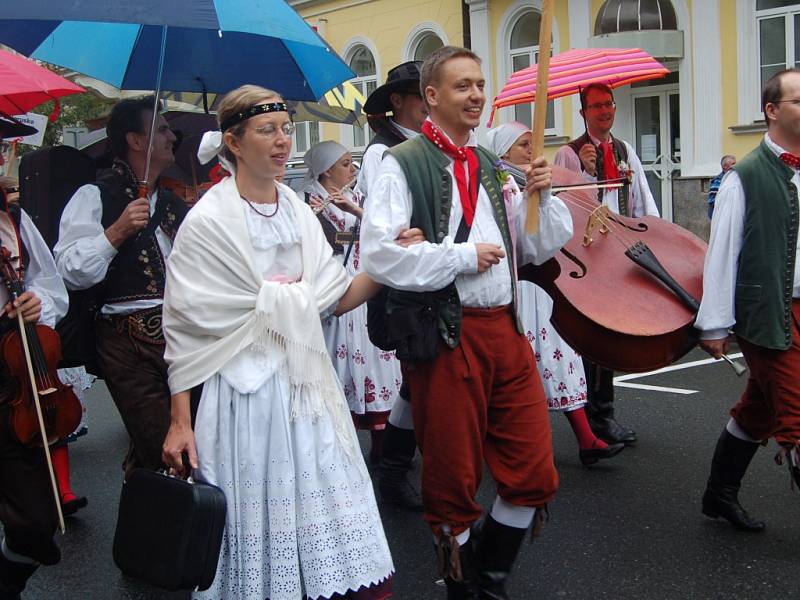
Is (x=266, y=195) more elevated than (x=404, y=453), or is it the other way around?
(x=266, y=195)

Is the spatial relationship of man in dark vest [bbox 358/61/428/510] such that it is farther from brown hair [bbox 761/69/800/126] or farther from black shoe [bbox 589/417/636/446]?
brown hair [bbox 761/69/800/126]

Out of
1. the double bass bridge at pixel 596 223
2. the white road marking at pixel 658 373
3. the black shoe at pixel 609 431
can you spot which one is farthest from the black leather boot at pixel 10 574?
the white road marking at pixel 658 373

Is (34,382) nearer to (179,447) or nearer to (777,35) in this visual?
(179,447)

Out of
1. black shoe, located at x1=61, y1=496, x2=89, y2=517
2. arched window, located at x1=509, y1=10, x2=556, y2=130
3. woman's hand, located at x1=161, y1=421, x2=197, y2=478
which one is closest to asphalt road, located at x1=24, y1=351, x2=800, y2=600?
black shoe, located at x1=61, y1=496, x2=89, y2=517

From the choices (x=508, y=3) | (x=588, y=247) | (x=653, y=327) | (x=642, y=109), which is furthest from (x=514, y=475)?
(x=508, y=3)

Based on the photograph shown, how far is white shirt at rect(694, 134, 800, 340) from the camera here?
3.80m

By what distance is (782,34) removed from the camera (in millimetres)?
14023

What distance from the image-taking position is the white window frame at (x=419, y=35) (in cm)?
1825

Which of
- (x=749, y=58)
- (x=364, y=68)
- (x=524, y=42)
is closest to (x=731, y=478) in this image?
(x=749, y=58)

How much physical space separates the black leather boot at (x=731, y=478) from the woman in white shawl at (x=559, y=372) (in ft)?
3.34

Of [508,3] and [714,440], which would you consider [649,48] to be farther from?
[714,440]

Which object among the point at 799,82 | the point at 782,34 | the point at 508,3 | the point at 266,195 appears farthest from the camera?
the point at 508,3

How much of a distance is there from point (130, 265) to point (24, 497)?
1030 millimetres

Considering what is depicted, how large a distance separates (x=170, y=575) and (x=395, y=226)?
4.24ft
